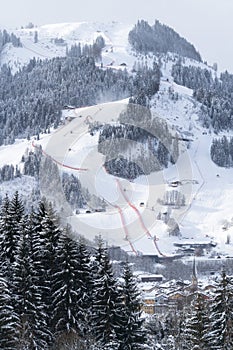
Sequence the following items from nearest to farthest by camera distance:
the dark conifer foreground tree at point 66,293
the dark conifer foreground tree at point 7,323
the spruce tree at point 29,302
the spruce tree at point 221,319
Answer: the dark conifer foreground tree at point 7,323
the spruce tree at point 29,302
the dark conifer foreground tree at point 66,293
the spruce tree at point 221,319

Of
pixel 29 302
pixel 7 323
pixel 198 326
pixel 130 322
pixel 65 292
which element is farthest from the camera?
pixel 130 322

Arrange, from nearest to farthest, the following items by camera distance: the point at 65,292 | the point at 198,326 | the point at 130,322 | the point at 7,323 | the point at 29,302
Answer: the point at 7,323 → the point at 29,302 → the point at 65,292 → the point at 198,326 → the point at 130,322

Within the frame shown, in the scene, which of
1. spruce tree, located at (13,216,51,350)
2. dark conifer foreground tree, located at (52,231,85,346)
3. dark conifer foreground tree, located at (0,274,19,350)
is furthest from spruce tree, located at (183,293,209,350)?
dark conifer foreground tree, located at (0,274,19,350)

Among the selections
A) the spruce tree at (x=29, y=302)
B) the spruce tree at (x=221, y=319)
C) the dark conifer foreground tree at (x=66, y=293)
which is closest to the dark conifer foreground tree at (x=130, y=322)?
the dark conifer foreground tree at (x=66, y=293)

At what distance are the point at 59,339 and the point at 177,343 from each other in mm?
17875

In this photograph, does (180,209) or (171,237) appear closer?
(171,237)

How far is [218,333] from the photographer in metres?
39.3

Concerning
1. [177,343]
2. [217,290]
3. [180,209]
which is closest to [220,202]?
[180,209]

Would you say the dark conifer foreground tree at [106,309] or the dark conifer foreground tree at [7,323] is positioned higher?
the dark conifer foreground tree at [7,323]

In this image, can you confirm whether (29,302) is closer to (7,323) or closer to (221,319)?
(7,323)

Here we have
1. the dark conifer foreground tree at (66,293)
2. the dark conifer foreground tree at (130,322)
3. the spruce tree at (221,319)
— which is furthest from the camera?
the dark conifer foreground tree at (130,322)

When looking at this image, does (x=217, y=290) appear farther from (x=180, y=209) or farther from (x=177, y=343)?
(x=180, y=209)

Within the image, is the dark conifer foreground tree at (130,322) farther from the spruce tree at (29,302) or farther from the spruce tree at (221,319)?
the spruce tree at (29,302)

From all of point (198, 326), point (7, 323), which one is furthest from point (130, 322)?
point (7, 323)
